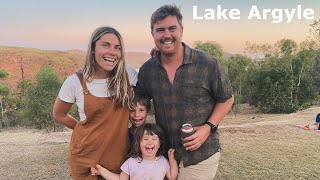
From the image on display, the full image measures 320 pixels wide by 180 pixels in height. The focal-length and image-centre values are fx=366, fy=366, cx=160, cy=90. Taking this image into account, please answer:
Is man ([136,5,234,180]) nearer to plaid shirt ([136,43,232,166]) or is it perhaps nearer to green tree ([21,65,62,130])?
plaid shirt ([136,43,232,166])

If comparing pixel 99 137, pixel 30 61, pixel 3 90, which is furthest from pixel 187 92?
pixel 30 61

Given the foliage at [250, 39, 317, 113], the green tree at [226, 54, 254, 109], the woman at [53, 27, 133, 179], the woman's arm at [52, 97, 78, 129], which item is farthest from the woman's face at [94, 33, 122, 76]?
the green tree at [226, 54, 254, 109]

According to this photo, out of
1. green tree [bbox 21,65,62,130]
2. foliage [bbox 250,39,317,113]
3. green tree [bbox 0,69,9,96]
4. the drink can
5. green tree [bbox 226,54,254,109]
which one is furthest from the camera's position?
green tree [bbox 226,54,254,109]

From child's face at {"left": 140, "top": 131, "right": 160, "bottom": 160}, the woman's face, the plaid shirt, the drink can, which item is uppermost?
the woman's face

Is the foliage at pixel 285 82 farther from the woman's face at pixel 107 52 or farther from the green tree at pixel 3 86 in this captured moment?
the woman's face at pixel 107 52

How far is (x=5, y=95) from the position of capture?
27.2 meters

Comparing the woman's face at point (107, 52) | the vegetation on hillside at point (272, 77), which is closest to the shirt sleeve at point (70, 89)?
the woman's face at point (107, 52)

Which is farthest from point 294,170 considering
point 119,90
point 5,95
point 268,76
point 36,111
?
point 5,95

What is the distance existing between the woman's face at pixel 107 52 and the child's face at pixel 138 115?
0.38m

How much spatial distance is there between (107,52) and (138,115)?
1.85ft

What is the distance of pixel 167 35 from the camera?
2.63m

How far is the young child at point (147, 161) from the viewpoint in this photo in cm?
277

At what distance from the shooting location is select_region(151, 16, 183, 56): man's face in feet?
8.68

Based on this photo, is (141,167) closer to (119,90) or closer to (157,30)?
(119,90)
